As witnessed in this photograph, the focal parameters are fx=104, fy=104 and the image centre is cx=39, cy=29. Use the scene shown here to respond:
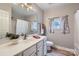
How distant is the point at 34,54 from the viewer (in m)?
1.70

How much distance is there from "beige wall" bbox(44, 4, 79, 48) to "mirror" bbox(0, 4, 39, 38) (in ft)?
0.84

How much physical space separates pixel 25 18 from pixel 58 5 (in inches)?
23.5

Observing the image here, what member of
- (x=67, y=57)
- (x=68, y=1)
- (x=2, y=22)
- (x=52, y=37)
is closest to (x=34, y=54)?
(x=52, y=37)

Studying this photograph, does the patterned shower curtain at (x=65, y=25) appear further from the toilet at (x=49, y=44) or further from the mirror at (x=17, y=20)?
the mirror at (x=17, y=20)

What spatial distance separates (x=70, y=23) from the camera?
1.67m

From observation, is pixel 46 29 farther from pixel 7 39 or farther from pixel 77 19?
pixel 7 39

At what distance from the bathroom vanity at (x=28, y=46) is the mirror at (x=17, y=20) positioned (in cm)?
17

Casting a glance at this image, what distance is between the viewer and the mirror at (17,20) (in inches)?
64.7

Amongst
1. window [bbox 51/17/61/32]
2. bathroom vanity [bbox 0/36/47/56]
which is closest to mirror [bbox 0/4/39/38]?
bathroom vanity [bbox 0/36/47/56]

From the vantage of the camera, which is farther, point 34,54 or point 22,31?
point 22,31

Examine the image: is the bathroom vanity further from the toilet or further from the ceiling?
the ceiling

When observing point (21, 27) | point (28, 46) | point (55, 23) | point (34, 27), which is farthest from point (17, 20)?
point (55, 23)

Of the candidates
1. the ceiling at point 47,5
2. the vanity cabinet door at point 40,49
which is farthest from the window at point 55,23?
the vanity cabinet door at point 40,49

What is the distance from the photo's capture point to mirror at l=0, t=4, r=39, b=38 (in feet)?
5.39
